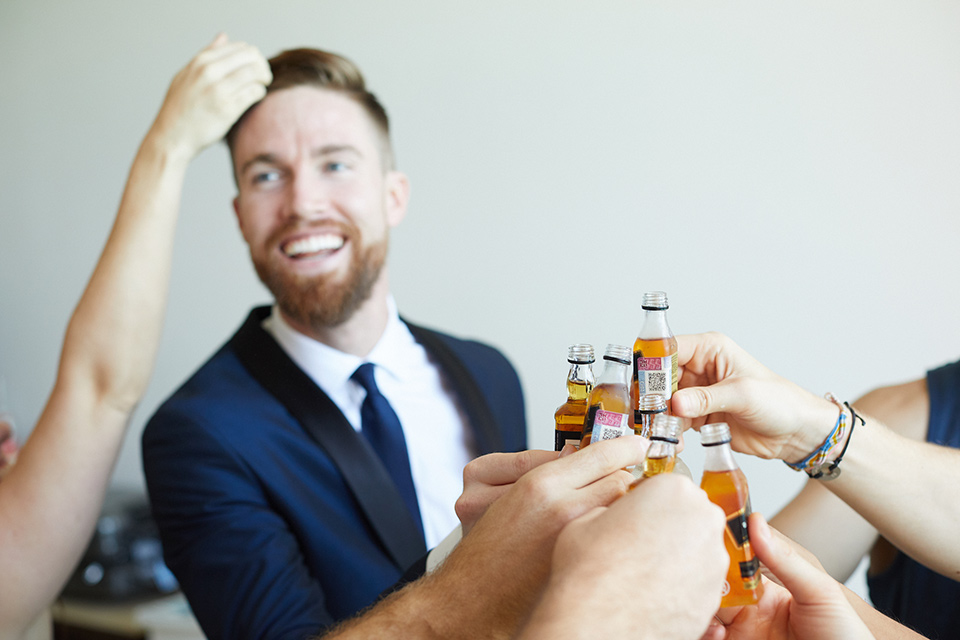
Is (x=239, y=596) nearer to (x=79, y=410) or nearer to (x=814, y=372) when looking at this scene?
(x=79, y=410)

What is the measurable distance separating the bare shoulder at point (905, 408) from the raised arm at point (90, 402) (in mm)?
1570

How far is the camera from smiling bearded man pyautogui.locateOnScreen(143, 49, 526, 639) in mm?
1589

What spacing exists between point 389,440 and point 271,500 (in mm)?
311

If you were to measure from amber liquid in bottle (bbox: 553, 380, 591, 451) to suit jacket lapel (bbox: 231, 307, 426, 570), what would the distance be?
0.77m

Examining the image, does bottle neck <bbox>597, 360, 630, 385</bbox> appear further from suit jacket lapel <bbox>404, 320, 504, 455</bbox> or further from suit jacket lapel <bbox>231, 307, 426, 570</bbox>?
suit jacket lapel <bbox>404, 320, 504, 455</bbox>

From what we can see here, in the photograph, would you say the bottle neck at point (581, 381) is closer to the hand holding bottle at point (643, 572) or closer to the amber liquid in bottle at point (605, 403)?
the amber liquid in bottle at point (605, 403)

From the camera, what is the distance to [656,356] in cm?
93

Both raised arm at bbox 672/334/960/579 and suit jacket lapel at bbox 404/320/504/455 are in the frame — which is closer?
raised arm at bbox 672/334/960/579

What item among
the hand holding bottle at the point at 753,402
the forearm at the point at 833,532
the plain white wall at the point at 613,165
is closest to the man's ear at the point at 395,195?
the plain white wall at the point at 613,165

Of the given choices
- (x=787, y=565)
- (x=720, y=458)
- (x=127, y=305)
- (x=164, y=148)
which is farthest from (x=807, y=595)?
Result: (x=164, y=148)

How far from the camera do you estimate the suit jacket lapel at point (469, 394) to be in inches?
78.3

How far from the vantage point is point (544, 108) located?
2539 millimetres

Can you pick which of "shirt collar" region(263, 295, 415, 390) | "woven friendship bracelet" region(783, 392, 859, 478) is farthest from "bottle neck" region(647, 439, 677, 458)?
"shirt collar" region(263, 295, 415, 390)

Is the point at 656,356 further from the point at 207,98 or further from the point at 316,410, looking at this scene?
the point at 207,98
